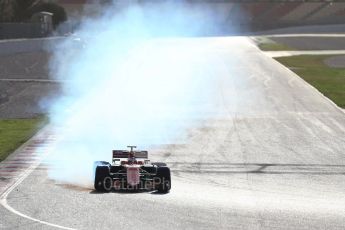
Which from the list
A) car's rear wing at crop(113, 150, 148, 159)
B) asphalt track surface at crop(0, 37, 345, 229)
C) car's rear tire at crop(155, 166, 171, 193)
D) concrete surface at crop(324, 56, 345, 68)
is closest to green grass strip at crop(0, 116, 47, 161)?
asphalt track surface at crop(0, 37, 345, 229)

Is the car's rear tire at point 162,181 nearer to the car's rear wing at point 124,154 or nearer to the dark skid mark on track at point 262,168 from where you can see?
the car's rear wing at point 124,154

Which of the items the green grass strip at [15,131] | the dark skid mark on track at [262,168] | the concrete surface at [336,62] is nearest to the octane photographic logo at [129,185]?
the dark skid mark on track at [262,168]

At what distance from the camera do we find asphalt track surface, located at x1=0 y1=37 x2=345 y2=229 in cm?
1060

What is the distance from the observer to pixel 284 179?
1433 centimetres

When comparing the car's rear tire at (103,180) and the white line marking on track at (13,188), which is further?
the car's rear tire at (103,180)

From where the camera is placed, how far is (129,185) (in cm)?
1259

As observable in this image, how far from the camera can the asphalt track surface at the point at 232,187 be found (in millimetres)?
10602

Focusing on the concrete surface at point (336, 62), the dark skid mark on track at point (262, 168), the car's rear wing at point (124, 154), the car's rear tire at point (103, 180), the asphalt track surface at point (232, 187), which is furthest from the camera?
the concrete surface at point (336, 62)

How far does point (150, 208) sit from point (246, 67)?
109 ft

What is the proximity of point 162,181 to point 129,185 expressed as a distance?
1.94ft

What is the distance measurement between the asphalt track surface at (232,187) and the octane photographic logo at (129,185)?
0.66ft

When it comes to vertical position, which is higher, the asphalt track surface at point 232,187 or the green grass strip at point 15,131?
the green grass strip at point 15,131

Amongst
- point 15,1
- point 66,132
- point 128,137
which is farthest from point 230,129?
point 15,1

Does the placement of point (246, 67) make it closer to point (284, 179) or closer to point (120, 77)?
point (120, 77)
